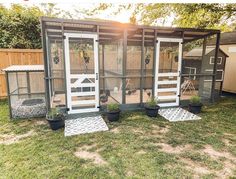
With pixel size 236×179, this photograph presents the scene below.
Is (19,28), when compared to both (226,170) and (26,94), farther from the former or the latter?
(226,170)

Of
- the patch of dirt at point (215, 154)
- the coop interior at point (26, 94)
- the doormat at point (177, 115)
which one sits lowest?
the patch of dirt at point (215, 154)

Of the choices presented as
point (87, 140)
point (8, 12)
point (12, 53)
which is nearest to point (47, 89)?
point (87, 140)

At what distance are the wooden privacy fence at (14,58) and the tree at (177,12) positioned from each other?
3.06 m

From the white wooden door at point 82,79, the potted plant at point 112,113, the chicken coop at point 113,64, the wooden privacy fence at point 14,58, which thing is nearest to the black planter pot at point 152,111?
the chicken coop at point 113,64

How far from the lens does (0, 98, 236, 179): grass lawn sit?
2662mm

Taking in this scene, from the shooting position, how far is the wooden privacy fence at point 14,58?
650 cm

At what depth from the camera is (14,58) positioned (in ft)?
21.6

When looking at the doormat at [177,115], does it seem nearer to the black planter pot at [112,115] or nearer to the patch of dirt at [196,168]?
the black planter pot at [112,115]

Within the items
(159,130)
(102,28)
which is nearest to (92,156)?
(159,130)

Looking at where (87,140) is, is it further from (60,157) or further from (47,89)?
(47,89)

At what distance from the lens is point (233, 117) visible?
5152mm

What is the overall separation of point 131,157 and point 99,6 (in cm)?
579

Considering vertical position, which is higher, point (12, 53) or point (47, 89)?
point (12, 53)

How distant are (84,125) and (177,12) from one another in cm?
583
